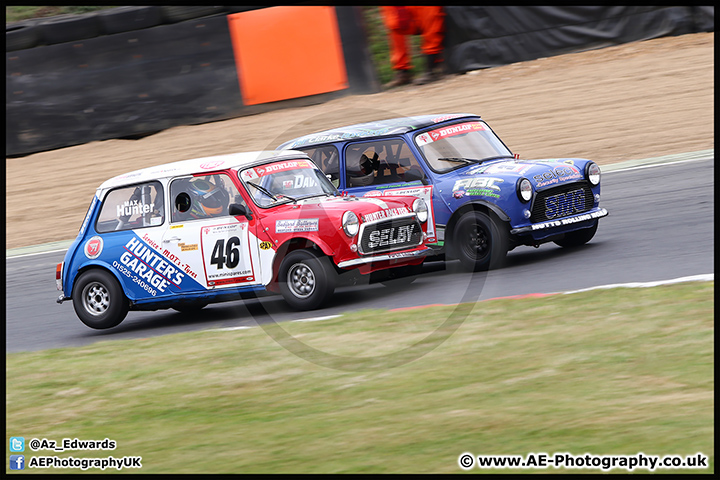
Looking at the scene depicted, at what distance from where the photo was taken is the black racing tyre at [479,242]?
8844 mm

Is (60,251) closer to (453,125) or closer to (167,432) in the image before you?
(453,125)

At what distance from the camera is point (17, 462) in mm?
5422

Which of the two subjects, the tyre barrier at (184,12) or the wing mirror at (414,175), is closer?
the wing mirror at (414,175)

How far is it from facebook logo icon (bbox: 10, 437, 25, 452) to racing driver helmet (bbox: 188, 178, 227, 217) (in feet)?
10.9

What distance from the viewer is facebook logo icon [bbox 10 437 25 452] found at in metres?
5.69

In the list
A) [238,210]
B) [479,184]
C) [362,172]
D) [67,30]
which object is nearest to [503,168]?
[479,184]

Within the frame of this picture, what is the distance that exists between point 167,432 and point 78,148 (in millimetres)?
13769

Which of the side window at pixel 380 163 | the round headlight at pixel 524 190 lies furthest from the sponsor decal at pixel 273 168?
the round headlight at pixel 524 190

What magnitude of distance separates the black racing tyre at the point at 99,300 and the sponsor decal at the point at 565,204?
454 centimetres

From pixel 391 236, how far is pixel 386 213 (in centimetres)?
23

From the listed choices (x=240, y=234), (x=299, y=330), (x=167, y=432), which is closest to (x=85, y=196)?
(x=240, y=234)

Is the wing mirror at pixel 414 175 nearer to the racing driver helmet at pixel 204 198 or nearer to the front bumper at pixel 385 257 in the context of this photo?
the front bumper at pixel 385 257

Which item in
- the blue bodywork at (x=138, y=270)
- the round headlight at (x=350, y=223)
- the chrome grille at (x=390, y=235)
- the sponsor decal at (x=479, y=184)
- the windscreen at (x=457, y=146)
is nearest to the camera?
the round headlight at (x=350, y=223)

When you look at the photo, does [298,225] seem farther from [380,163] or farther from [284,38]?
[284,38]
